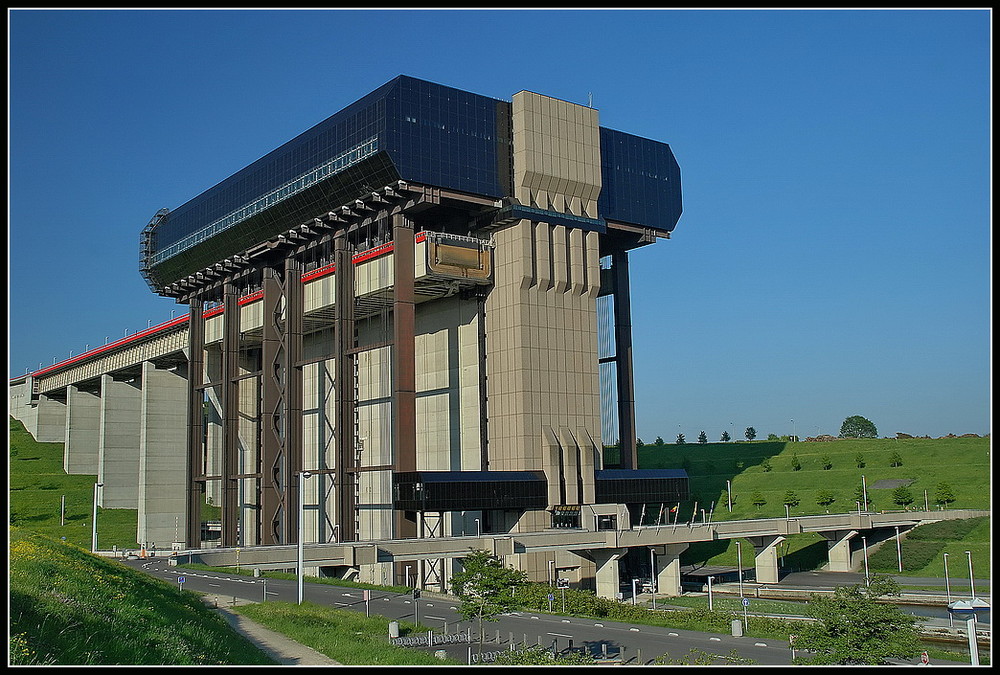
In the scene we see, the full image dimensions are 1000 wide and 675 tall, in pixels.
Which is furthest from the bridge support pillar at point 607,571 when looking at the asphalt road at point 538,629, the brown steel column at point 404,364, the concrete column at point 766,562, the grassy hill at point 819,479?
the grassy hill at point 819,479

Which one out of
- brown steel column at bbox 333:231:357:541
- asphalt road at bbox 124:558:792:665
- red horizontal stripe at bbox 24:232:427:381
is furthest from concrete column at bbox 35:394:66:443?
asphalt road at bbox 124:558:792:665

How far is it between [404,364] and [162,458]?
54444 millimetres

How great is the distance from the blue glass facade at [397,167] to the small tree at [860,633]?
50.2m

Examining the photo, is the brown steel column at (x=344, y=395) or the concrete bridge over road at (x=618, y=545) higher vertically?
the brown steel column at (x=344, y=395)

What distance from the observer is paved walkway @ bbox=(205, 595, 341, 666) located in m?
34.6

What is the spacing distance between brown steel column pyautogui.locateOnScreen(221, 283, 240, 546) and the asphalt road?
26549 millimetres

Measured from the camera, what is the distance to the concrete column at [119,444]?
12012 centimetres

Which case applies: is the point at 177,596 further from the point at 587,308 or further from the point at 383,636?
the point at 587,308

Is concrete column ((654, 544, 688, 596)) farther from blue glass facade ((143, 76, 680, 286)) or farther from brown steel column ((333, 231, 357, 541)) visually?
blue glass facade ((143, 76, 680, 286))

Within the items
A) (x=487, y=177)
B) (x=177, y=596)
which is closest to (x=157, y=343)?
(x=487, y=177)

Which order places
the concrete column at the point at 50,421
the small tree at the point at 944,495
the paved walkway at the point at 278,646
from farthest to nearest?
the concrete column at the point at 50,421 < the small tree at the point at 944,495 < the paved walkway at the point at 278,646

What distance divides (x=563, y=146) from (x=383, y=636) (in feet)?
162

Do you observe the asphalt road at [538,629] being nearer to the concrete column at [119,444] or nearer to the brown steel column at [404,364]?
the brown steel column at [404,364]

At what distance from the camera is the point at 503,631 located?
160 feet
